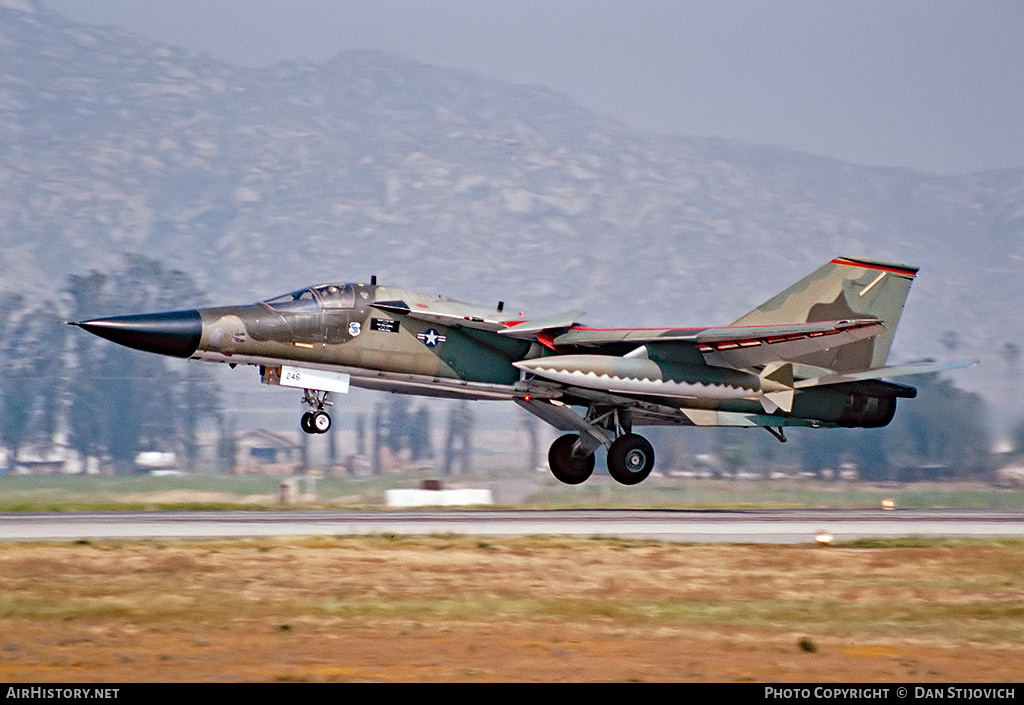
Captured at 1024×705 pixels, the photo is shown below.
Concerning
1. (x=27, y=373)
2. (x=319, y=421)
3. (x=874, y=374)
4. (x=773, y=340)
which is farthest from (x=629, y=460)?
(x=27, y=373)

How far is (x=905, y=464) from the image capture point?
2936 inches

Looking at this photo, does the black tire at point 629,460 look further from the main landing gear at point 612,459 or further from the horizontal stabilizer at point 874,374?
the horizontal stabilizer at point 874,374

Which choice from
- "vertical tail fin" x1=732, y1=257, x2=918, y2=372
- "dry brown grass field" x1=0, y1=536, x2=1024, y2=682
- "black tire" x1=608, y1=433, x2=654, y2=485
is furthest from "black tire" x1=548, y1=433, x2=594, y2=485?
"dry brown grass field" x1=0, y1=536, x2=1024, y2=682

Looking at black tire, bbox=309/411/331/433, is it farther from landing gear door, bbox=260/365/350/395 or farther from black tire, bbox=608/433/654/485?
black tire, bbox=608/433/654/485

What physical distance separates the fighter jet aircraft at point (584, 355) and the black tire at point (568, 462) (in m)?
0.03

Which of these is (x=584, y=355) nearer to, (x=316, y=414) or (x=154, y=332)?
(x=316, y=414)

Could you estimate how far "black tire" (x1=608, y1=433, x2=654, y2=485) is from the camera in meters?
26.9

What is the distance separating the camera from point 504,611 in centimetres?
1348

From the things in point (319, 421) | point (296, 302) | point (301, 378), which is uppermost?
point (296, 302)

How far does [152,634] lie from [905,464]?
2654 inches

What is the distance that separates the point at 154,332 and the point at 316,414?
3497 millimetres

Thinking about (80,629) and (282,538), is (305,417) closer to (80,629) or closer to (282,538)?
(282,538)

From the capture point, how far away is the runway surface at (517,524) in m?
20.2

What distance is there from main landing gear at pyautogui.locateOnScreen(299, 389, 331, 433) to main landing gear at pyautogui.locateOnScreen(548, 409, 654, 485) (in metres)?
5.26
